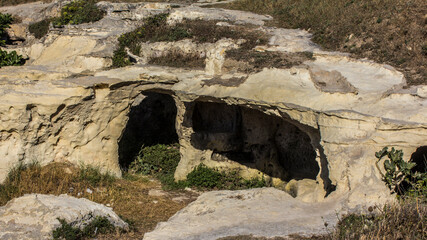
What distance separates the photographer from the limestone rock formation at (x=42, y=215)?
29.7 feet

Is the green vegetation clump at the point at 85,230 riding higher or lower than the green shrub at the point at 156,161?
higher

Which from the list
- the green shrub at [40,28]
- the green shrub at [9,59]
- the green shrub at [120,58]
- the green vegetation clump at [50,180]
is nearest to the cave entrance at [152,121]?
the green shrub at [120,58]

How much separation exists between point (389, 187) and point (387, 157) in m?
0.54

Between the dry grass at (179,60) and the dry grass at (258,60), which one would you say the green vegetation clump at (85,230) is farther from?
the dry grass at (179,60)

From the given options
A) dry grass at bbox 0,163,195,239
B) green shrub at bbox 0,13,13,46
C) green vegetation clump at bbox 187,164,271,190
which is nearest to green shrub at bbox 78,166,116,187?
dry grass at bbox 0,163,195,239

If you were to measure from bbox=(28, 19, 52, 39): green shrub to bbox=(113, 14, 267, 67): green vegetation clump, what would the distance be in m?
6.74

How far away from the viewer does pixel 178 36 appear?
683 inches

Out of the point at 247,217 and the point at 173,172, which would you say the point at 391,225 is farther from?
the point at 173,172

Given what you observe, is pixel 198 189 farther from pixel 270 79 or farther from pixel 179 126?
pixel 270 79

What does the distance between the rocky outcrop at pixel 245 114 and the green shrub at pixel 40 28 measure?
689 centimetres

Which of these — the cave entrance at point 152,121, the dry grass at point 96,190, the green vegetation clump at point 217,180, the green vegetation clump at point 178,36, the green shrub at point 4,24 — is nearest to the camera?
the dry grass at point 96,190

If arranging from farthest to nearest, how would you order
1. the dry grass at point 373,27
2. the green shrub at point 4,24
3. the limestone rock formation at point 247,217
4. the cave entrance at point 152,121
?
the green shrub at point 4,24
the cave entrance at point 152,121
the dry grass at point 373,27
the limestone rock formation at point 247,217

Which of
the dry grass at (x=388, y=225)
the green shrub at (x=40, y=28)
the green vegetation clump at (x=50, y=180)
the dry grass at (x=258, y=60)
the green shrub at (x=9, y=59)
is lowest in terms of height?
the green vegetation clump at (x=50, y=180)

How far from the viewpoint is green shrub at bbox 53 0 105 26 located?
20625 mm
